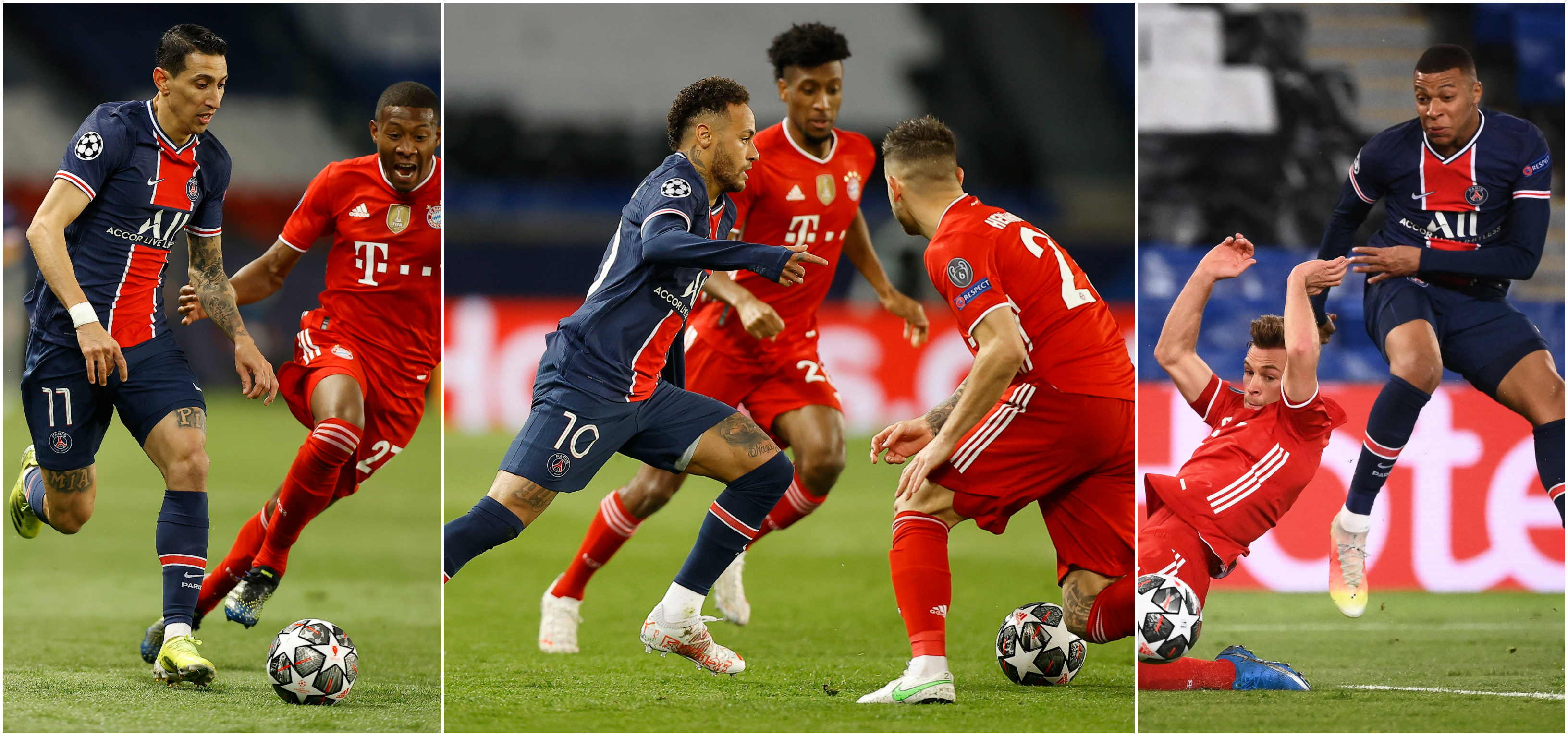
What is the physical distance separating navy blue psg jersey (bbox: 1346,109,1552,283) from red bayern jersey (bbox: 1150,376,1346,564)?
21.0 inches

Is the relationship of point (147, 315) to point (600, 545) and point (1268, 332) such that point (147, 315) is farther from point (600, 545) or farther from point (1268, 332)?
point (1268, 332)

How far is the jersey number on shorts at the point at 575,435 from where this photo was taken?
3.32 m

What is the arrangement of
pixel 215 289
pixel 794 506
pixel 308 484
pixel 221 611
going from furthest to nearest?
pixel 221 611, pixel 794 506, pixel 308 484, pixel 215 289

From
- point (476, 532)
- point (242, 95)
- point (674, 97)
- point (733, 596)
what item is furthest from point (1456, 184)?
point (242, 95)

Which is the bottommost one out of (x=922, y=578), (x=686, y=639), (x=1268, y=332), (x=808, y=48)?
(x=686, y=639)

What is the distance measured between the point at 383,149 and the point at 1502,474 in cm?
361

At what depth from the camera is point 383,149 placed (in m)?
4.21

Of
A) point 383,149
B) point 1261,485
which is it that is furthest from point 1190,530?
point 383,149

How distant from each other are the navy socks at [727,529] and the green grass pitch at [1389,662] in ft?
3.80

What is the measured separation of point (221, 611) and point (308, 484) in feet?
4.53

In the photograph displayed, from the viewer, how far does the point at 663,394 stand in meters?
3.47

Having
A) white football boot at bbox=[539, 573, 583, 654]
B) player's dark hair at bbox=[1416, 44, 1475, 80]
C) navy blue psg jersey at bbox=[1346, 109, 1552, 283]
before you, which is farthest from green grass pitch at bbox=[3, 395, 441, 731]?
player's dark hair at bbox=[1416, 44, 1475, 80]

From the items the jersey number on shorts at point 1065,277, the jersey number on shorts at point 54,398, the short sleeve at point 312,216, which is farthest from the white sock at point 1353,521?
the jersey number on shorts at point 54,398

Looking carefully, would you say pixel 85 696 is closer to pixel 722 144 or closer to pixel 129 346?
pixel 129 346
